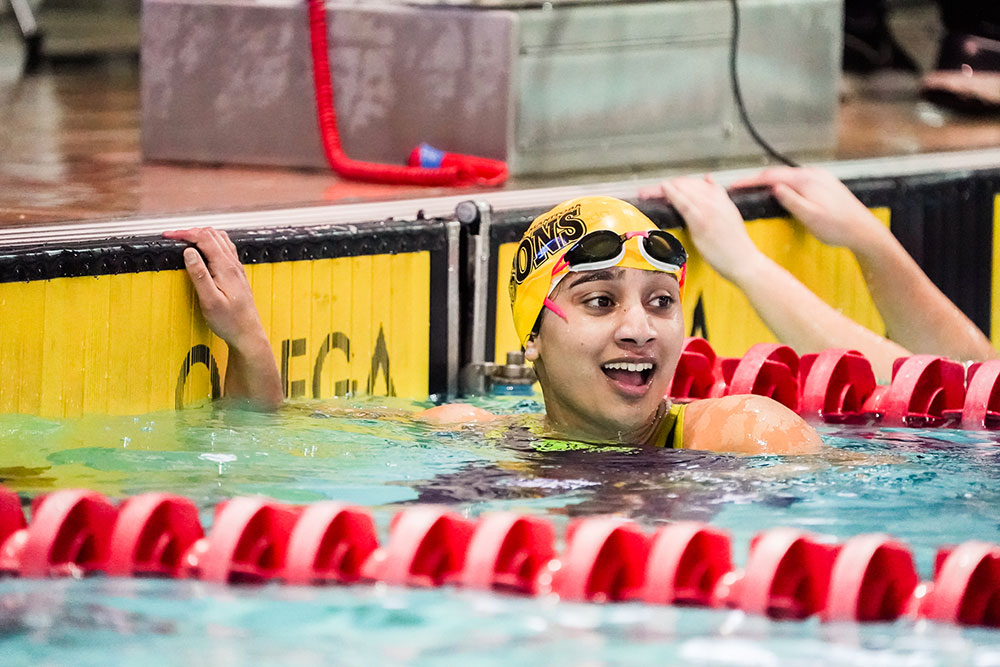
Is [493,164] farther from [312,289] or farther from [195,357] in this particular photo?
[195,357]

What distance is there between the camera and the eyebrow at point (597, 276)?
12.0 feet

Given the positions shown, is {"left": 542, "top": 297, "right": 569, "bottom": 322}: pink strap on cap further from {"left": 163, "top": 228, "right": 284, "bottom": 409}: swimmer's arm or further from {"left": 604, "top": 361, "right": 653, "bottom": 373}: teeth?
{"left": 163, "top": 228, "right": 284, "bottom": 409}: swimmer's arm

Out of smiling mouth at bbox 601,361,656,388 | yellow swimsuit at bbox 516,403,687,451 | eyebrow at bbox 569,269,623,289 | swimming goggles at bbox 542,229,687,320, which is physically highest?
swimming goggles at bbox 542,229,687,320

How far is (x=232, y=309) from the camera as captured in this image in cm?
392

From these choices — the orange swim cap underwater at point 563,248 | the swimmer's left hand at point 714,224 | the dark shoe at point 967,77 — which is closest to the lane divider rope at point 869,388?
the swimmer's left hand at point 714,224

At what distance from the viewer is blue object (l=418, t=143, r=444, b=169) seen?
18.2ft

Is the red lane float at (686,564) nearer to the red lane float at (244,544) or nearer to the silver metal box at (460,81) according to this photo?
the red lane float at (244,544)

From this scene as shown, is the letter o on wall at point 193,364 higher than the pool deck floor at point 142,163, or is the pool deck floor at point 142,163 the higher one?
the pool deck floor at point 142,163

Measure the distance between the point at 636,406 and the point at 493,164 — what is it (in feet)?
6.91

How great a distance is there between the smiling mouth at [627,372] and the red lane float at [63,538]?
1180 mm

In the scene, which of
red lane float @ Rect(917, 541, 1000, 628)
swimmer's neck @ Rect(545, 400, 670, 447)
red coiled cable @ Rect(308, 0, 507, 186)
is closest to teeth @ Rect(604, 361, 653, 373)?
swimmer's neck @ Rect(545, 400, 670, 447)

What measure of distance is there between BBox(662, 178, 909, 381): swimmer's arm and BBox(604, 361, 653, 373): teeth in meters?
1.22

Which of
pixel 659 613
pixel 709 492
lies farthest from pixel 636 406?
pixel 659 613

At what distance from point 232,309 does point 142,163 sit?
224 centimetres
